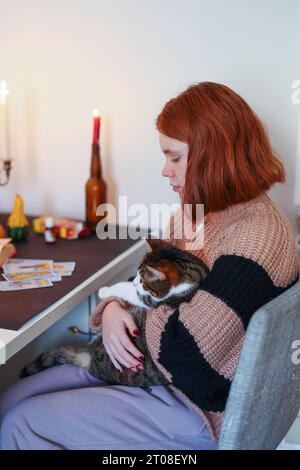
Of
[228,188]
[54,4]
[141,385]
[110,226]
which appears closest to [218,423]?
[141,385]

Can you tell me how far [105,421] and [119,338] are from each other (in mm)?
185

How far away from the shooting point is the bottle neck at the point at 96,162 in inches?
66.4

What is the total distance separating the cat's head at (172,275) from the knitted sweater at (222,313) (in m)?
0.05

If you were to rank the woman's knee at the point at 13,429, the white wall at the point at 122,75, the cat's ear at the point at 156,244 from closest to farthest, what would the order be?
the woman's knee at the point at 13,429, the cat's ear at the point at 156,244, the white wall at the point at 122,75

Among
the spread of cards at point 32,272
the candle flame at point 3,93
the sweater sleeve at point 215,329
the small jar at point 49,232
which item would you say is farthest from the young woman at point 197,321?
the candle flame at point 3,93

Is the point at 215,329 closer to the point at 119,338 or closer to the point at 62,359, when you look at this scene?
the point at 119,338

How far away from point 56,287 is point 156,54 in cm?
85

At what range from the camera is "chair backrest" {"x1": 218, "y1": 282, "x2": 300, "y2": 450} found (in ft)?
2.64

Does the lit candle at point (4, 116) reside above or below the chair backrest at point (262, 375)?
above

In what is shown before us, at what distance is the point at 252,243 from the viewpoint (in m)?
1.01

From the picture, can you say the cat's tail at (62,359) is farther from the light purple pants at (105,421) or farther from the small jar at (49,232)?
the small jar at (49,232)

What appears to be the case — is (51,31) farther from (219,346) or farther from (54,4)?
(219,346)

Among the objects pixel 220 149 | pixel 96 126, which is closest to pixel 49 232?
pixel 96 126

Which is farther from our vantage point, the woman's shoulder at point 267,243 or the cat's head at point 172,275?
the cat's head at point 172,275
